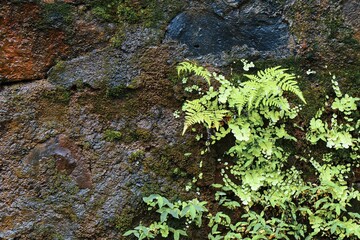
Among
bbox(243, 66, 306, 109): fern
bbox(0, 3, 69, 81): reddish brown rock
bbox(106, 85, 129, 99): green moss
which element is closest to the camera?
bbox(243, 66, 306, 109): fern

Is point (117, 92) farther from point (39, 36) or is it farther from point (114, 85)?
point (39, 36)

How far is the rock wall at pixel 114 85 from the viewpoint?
3.06 m

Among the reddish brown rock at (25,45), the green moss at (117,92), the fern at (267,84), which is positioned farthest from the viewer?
the green moss at (117,92)

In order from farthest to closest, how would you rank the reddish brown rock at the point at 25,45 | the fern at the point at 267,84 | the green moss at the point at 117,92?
the green moss at the point at 117,92 → the reddish brown rock at the point at 25,45 → the fern at the point at 267,84

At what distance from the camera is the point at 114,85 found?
10.5ft

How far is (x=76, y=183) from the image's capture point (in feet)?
10.2

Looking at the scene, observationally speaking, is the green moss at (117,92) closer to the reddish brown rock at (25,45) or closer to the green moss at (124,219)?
the reddish brown rock at (25,45)

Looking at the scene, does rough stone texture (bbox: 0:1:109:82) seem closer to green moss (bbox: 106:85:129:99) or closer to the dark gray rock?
green moss (bbox: 106:85:129:99)

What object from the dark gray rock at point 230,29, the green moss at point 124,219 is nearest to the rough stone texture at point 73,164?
the green moss at point 124,219

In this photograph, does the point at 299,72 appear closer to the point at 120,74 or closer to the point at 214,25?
the point at 214,25

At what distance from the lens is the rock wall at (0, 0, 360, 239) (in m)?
3.06

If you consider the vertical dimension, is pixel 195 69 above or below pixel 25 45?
below

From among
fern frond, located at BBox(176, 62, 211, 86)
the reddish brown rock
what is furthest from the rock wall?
fern frond, located at BBox(176, 62, 211, 86)

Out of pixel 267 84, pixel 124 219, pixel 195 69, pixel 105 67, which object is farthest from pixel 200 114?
pixel 124 219
